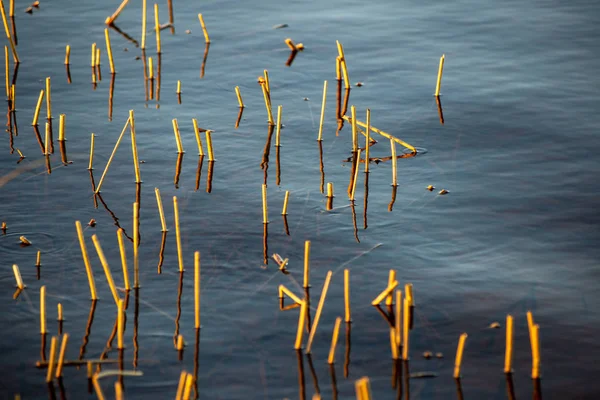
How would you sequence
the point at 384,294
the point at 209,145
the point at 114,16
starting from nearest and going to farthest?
the point at 384,294 → the point at 209,145 → the point at 114,16

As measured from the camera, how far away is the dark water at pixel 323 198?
20.8 ft

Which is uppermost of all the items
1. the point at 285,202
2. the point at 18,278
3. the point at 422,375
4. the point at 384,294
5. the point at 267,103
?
the point at 267,103

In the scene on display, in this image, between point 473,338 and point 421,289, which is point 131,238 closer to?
point 421,289

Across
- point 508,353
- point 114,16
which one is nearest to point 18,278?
point 508,353

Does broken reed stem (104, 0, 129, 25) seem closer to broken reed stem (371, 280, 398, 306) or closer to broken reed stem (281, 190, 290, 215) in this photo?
broken reed stem (281, 190, 290, 215)

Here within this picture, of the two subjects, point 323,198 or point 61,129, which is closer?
point 323,198

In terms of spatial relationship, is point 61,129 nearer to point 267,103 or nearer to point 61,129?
point 61,129

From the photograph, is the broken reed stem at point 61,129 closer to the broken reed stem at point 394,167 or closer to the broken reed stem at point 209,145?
the broken reed stem at point 209,145

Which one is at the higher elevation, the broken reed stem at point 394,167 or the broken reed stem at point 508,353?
the broken reed stem at point 394,167

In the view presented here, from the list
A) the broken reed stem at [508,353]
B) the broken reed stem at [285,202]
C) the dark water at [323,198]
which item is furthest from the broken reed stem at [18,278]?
the broken reed stem at [508,353]

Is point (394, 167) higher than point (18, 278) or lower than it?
higher

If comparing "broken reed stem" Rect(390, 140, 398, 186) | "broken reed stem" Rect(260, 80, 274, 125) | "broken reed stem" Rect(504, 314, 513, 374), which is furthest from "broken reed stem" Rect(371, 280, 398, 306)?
"broken reed stem" Rect(260, 80, 274, 125)

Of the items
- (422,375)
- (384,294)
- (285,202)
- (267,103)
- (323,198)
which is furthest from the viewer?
(267,103)

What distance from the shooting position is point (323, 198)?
340 inches
